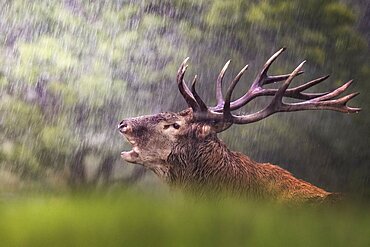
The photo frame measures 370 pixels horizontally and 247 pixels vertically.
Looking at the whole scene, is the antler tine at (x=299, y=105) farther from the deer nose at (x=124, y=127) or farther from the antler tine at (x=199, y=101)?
the deer nose at (x=124, y=127)

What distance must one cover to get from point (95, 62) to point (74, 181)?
506 millimetres

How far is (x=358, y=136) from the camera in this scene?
105 inches

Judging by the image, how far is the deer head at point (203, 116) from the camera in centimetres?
262

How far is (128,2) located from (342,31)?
3.00 feet

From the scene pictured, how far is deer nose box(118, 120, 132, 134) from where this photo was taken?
8.67 ft

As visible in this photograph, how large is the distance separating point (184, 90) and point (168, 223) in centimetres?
55

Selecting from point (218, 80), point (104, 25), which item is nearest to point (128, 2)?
point (104, 25)

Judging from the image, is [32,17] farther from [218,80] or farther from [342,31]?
[342,31]

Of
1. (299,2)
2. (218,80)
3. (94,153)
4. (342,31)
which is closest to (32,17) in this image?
(94,153)

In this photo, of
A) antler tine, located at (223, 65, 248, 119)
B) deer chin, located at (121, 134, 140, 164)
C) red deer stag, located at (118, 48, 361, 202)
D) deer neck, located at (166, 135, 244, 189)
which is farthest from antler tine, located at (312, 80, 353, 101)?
deer chin, located at (121, 134, 140, 164)

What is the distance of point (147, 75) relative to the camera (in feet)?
8.85

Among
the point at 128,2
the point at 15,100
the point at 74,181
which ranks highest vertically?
the point at 128,2

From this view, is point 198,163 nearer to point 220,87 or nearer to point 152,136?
point 152,136

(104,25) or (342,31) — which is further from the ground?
(342,31)
